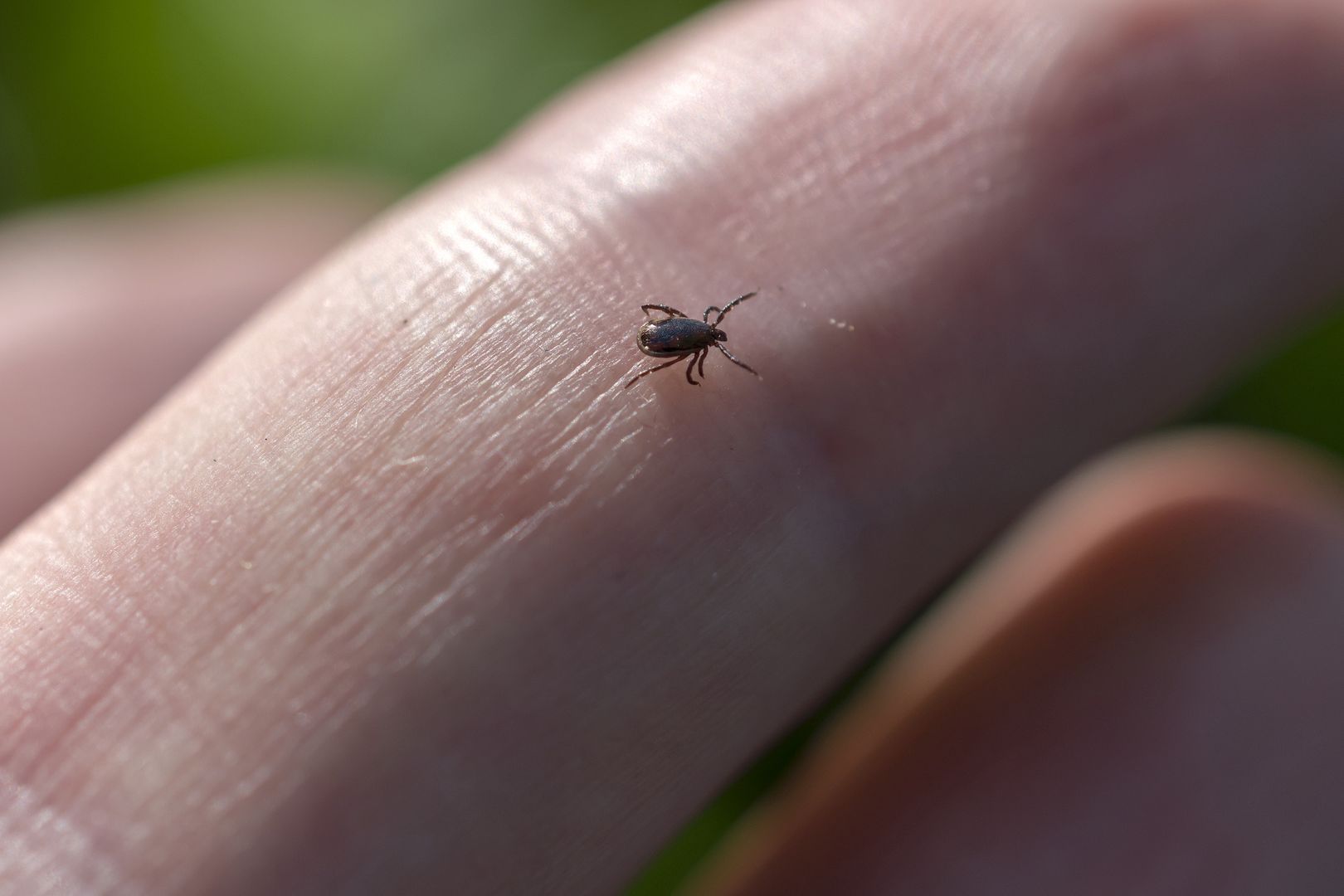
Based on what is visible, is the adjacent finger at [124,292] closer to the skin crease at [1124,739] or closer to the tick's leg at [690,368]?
the tick's leg at [690,368]

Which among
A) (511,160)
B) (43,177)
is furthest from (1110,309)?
(43,177)

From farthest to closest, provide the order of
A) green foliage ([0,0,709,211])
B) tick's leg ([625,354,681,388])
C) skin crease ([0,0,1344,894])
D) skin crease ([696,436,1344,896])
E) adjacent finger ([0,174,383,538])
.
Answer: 1. green foliage ([0,0,709,211])
2. adjacent finger ([0,174,383,538])
3. skin crease ([696,436,1344,896])
4. tick's leg ([625,354,681,388])
5. skin crease ([0,0,1344,894])

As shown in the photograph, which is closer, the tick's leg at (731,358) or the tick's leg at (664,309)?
the tick's leg at (731,358)

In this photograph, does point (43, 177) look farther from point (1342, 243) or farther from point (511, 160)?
point (1342, 243)

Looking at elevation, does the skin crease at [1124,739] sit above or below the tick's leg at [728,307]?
below

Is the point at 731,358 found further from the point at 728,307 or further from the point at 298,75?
Answer: the point at 298,75

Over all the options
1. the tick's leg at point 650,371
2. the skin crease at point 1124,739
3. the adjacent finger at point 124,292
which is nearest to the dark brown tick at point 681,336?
the tick's leg at point 650,371

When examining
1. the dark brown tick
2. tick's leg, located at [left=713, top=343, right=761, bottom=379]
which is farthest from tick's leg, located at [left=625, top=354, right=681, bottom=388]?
tick's leg, located at [left=713, top=343, right=761, bottom=379]

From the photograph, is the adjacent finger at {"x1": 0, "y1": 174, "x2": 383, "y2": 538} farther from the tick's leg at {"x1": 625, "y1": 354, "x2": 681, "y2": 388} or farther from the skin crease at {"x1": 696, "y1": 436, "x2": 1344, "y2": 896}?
the skin crease at {"x1": 696, "y1": 436, "x2": 1344, "y2": 896}
